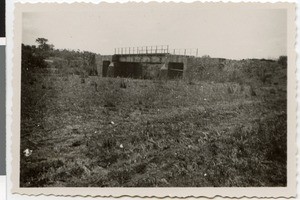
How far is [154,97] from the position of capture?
2.58m

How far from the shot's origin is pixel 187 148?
255cm

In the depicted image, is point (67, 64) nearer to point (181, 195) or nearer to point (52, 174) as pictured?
point (52, 174)

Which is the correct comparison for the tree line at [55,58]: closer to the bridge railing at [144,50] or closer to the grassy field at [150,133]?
the grassy field at [150,133]

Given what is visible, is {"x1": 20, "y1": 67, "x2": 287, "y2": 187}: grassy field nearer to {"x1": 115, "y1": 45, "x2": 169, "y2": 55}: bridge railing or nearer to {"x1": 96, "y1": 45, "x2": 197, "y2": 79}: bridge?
{"x1": 96, "y1": 45, "x2": 197, "y2": 79}: bridge

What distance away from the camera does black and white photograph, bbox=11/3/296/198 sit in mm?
2539

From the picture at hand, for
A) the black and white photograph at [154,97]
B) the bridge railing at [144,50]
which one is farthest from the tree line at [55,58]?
the bridge railing at [144,50]

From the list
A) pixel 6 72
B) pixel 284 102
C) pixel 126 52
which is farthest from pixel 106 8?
pixel 284 102

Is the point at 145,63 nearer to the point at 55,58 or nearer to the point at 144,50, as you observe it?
the point at 144,50

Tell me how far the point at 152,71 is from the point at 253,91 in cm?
56

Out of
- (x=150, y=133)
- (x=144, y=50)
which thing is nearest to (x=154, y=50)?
(x=144, y=50)

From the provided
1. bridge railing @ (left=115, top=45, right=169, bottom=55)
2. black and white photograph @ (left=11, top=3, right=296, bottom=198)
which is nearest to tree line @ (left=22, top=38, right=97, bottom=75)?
black and white photograph @ (left=11, top=3, right=296, bottom=198)

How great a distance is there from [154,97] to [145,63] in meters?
0.19

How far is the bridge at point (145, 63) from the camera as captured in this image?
8.34 feet

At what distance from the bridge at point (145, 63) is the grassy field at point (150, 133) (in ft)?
0.15
